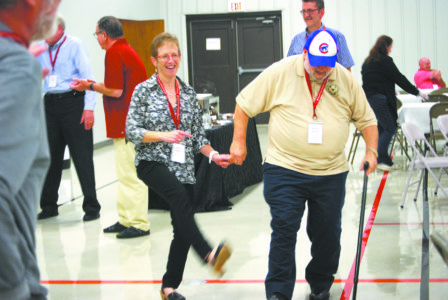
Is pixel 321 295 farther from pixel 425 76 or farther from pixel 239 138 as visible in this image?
pixel 425 76

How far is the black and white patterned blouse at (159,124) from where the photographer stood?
302cm

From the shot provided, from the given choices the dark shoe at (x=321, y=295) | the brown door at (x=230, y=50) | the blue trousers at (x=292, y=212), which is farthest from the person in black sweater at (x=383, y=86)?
the brown door at (x=230, y=50)

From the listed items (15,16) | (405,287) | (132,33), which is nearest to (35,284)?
(15,16)

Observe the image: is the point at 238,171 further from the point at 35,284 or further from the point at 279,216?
the point at 35,284

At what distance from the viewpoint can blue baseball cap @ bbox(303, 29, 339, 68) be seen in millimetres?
2709

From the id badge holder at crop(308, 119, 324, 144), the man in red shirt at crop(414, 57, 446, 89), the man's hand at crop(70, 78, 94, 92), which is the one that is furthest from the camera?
the man in red shirt at crop(414, 57, 446, 89)

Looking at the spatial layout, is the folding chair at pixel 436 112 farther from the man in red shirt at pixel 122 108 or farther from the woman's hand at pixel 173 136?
the woman's hand at pixel 173 136

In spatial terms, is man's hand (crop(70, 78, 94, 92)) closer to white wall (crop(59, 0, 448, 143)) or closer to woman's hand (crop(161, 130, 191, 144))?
woman's hand (crop(161, 130, 191, 144))

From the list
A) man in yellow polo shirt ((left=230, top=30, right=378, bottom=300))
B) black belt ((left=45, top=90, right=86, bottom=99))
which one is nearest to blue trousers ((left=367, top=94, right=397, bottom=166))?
black belt ((left=45, top=90, right=86, bottom=99))

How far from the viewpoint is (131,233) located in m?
4.73

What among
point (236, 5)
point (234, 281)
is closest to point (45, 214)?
point (234, 281)

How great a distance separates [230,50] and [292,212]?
11.7 meters

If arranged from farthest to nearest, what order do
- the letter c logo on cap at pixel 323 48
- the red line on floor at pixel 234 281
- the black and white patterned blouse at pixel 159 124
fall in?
1. the red line on floor at pixel 234 281
2. the black and white patterned blouse at pixel 159 124
3. the letter c logo on cap at pixel 323 48

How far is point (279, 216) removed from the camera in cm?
286
